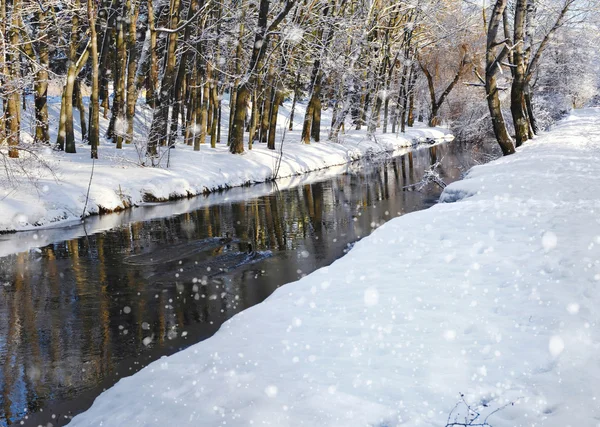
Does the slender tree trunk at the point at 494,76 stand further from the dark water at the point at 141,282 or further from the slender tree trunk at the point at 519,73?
the dark water at the point at 141,282

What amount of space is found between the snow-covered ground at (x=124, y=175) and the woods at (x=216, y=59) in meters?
0.69

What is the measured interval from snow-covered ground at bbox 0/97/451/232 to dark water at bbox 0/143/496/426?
1035 mm

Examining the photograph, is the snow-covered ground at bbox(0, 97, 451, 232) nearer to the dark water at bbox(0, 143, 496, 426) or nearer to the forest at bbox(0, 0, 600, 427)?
the forest at bbox(0, 0, 600, 427)

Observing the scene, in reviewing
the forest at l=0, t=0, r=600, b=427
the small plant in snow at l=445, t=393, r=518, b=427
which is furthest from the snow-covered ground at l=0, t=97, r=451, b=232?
the small plant in snow at l=445, t=393, r=518, b=427

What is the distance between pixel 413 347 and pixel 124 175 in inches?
622

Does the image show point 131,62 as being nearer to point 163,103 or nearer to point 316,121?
point 163,103

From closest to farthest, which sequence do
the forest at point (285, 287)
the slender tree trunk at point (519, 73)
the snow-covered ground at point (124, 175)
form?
the forest at point (285, 287) → the snow-covered ground at point (124, 175) → the slender tree trunk at point (519, 73)

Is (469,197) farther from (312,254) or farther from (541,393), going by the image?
(541,393)

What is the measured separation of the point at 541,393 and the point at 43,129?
2376 centimetres

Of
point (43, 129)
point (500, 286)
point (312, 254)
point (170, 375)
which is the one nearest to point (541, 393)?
point (500, 286)

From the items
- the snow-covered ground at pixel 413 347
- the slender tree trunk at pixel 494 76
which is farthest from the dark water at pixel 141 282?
the slender tree trunk at pixel 494 76

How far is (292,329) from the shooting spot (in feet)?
20.2

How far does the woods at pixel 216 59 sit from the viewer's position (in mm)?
19031

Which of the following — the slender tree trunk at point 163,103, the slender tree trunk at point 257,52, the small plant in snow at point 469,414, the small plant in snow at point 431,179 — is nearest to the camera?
the small plant in snow at point 469,414
